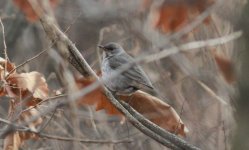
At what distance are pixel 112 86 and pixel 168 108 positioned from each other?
54.9 inches

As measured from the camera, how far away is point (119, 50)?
830cm

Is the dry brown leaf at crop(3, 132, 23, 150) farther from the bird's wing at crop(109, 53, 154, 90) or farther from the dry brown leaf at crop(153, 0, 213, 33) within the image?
the dry brown leaf at crop(153, 0, 213, 33)

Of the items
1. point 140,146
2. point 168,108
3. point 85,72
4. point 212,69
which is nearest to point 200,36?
point 212,69

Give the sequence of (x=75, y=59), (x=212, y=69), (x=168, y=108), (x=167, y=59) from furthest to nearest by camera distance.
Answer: (x=167, y=59)
(x=212, y=69)
(x=168, y=108)
(x=75, y=59)

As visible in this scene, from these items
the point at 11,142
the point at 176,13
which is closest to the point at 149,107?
the point at 11,142

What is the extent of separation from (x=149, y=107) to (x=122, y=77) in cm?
134

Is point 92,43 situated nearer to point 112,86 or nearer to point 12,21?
point 12,21

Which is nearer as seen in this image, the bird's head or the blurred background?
the blurred background

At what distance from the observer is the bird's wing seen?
24.7 feet

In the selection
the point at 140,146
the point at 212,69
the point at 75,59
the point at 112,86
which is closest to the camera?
the point at 75,59

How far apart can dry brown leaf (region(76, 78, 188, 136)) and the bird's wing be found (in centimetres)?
73

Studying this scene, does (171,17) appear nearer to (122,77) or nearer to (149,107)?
(122,77)

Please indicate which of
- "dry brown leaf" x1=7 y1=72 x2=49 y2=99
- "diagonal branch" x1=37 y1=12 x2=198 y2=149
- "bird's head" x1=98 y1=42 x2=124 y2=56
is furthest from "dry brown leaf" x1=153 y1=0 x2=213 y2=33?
"dry brown leaf" x1=7 y1=72 x2=49 y2=99

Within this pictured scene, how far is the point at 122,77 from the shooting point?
779 cm
